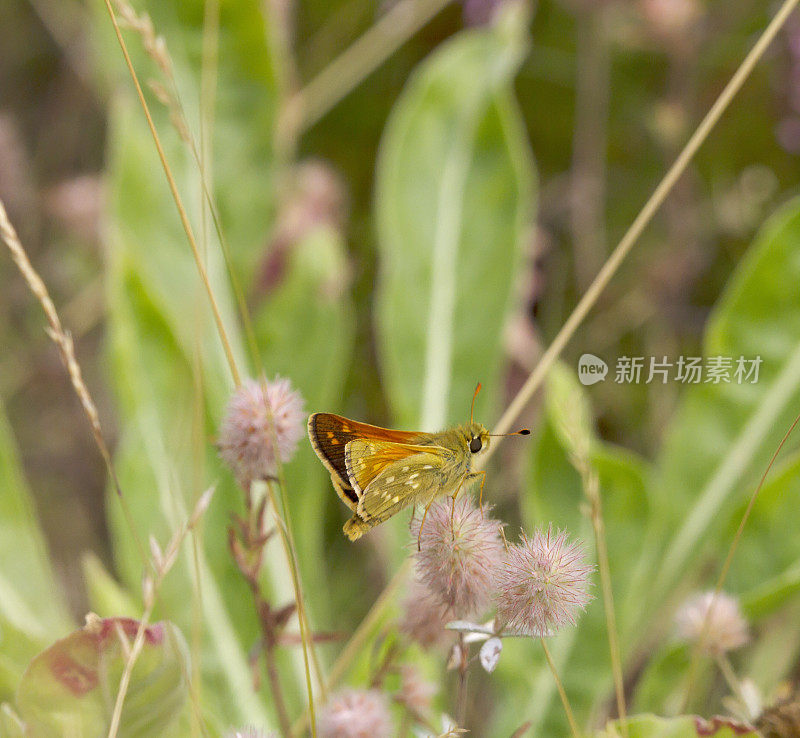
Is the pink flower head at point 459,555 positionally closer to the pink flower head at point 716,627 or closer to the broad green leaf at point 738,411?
the pink flower head at point 716,627

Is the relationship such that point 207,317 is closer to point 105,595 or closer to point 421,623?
point 105,595

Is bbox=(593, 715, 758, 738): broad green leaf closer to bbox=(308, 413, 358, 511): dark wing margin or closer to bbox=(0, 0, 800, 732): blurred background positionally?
bbox=(308, 413, 358, 511): dark wing margin

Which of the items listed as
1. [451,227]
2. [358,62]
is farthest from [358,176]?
[451,227]

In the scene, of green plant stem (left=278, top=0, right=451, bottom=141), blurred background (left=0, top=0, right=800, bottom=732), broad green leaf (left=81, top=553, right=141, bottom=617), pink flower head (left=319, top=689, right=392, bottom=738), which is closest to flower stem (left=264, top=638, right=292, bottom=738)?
pink flower head (left=319, top=689, right=392, bottom=738)

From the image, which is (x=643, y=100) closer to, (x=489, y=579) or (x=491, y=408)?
(x=491, y=408)

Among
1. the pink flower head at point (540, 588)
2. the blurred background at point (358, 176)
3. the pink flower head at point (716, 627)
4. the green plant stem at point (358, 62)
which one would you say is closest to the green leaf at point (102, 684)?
the pink flower head at point (540, 588)

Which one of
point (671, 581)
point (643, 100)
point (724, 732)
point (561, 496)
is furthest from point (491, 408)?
point (643, 100)

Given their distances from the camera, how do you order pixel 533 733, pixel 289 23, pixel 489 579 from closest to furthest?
pixel 489 579 → pixel 533 733 → pixel 289 23
